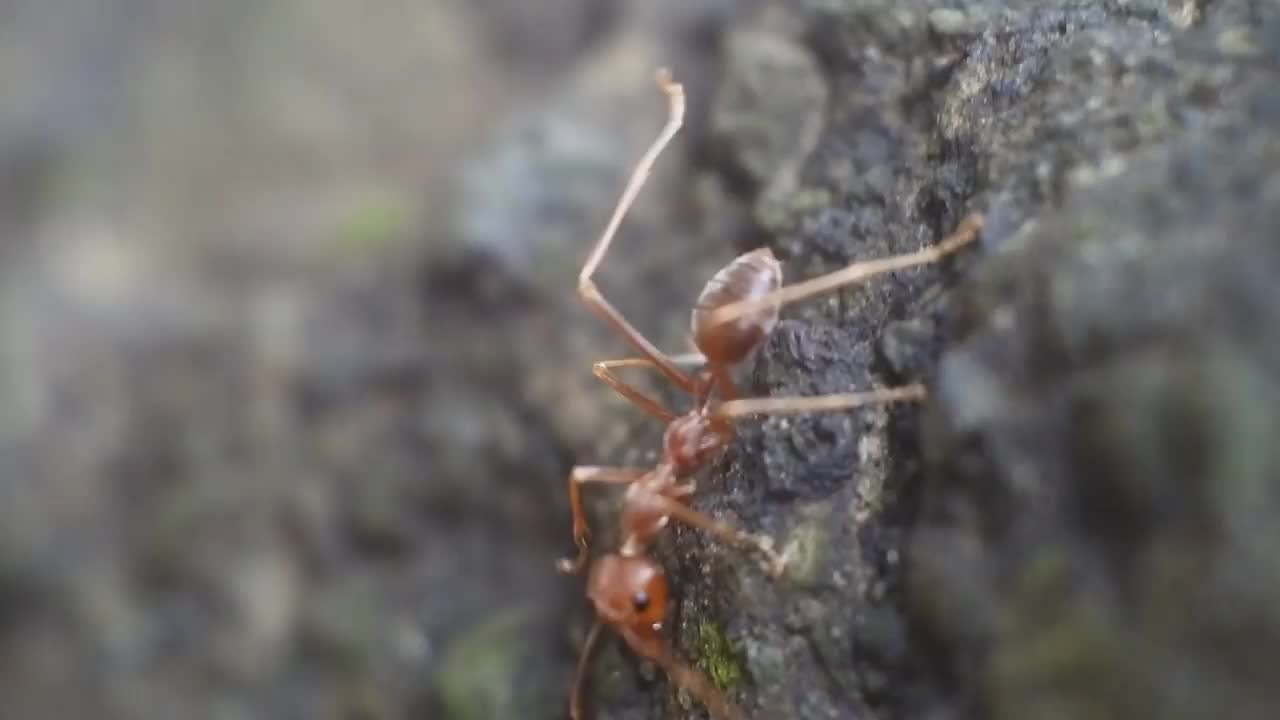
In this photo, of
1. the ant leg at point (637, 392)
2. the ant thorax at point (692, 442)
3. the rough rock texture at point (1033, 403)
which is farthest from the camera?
the ant leg at point (637, 392)

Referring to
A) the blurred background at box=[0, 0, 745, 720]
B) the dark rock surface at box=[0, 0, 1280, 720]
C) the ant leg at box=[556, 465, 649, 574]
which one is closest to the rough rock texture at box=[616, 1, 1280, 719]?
the dark rock surface at box=[0, 0, 1280, 720]

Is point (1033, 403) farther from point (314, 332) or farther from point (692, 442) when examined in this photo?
point (314, 332)

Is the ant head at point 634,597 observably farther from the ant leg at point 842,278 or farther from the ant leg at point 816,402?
the ant leg at point 842,278

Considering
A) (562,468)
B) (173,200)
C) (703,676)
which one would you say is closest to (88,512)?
(173,200)

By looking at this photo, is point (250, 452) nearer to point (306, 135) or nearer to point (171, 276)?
point (171, 276)

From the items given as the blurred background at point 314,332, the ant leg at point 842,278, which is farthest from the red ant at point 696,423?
the blurred background at point 314,332

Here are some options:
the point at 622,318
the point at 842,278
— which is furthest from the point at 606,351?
the point at 842,278
